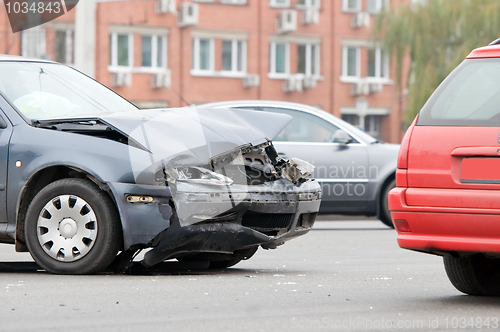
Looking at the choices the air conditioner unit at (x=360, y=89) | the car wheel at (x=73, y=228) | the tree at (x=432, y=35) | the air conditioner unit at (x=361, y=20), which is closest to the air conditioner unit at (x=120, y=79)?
the tree at (x=432, y=35)

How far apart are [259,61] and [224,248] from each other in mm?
34276

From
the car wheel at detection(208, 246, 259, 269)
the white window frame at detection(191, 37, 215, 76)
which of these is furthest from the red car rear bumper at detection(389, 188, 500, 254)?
the white window frame at detection(191, 37, 215, 76)

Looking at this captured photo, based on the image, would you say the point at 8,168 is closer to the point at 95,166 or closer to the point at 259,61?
the point at 95,166

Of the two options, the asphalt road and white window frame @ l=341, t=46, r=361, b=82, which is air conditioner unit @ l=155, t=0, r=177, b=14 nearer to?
white window frame @ l=341, t=46, r=361, b=82

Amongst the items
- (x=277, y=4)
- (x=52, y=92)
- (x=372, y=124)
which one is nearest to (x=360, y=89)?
(x=372, y=124)

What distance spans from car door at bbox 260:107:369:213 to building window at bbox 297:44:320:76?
29.9 meters

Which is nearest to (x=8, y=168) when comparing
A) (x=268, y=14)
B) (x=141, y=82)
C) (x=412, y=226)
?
(x=412, y=226)

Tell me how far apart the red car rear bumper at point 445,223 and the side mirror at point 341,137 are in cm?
658

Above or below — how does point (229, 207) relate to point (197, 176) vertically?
below

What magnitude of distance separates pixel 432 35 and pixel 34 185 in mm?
27668

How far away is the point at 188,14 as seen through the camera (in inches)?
1516

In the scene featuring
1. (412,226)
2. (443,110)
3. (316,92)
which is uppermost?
(443,110)

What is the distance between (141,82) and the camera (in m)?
38.6

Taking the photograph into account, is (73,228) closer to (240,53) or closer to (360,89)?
(240,53)
